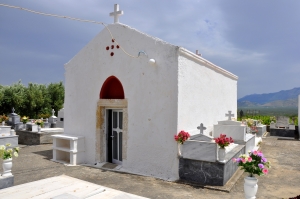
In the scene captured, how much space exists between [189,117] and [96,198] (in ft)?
14.5

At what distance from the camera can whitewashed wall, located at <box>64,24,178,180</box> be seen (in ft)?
23.9

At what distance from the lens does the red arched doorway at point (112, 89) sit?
873 centimetres

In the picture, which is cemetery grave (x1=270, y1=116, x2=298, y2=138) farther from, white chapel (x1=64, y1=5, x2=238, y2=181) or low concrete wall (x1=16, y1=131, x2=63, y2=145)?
low concrete wall (x1=16, y1=131, x2=63, y2=145)

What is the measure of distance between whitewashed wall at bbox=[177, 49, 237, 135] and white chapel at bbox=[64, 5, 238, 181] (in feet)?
0.10

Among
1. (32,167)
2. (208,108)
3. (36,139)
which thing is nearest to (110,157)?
(32,167)

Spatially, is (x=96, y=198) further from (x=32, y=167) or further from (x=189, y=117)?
(x=32, y=167)

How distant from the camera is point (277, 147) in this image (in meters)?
12.5

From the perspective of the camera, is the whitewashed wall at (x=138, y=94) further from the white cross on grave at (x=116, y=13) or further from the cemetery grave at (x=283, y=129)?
the cemetery grave at (x=283, y=129)

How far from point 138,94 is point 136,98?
0.16 metres

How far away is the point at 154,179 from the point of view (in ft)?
23.9

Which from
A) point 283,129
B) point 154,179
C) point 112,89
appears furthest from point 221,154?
point 283,129

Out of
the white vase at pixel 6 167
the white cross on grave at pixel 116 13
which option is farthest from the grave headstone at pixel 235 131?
the white vase at pixel 6 167

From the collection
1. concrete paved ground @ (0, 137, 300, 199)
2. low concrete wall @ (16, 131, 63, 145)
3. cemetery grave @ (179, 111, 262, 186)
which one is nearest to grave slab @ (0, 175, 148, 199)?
concrete paved ground @ (0, 137, 300, 199)

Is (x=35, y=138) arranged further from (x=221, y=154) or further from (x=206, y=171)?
(x=221, y=154)
